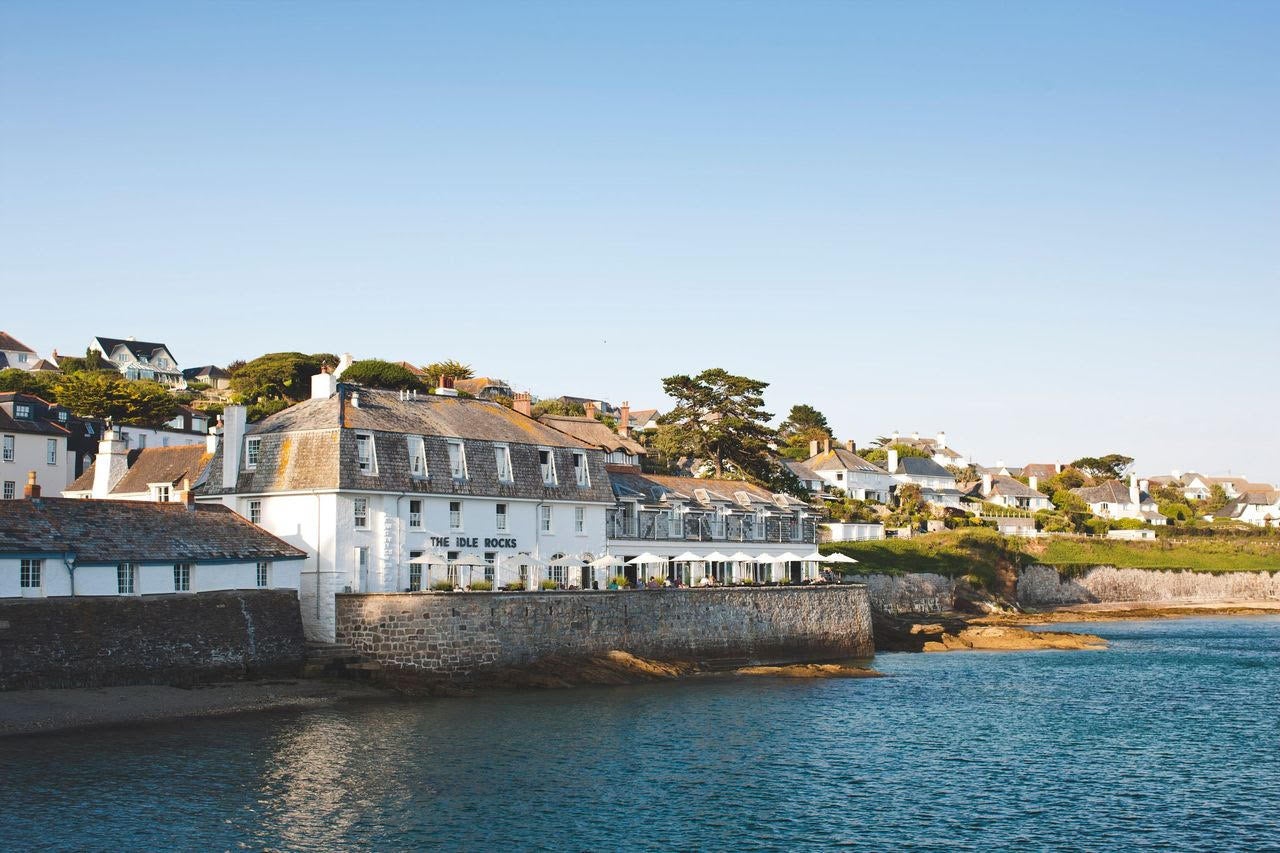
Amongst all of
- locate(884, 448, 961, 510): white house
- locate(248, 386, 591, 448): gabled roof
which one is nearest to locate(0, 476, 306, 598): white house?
locate(248, 386, 591, 448): gabled roof

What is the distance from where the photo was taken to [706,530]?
7294 cm

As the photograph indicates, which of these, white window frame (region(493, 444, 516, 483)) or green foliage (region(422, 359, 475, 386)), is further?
green foliage (region(422, 359, 475, 386))

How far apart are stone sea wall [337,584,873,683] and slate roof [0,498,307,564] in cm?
500

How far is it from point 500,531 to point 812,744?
21.5 metres

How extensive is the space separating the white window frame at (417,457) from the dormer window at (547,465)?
7.33 meters

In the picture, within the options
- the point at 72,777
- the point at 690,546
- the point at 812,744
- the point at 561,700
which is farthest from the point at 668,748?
the point at 690,546

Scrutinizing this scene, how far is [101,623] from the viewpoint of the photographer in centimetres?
4459

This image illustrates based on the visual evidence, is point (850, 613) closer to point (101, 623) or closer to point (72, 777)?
point (101, 623)

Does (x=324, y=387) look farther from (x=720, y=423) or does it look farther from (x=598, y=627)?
(x=720, y=423)

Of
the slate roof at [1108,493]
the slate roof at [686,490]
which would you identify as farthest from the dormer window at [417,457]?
the slate roof at [1108,493]

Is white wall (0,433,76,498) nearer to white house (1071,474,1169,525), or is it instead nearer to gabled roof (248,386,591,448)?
gabled roof (248,386,591,448)

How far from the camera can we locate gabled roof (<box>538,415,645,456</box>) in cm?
9225

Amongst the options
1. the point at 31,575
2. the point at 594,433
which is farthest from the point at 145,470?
the point at 594,433

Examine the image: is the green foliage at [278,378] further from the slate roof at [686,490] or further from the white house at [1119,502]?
the white house at [1119,502]
